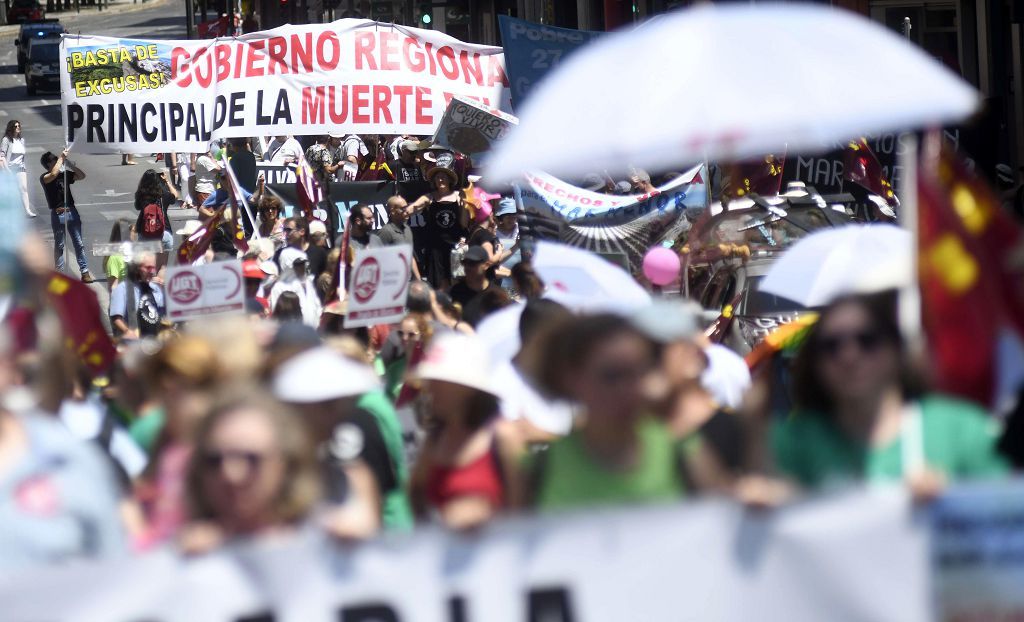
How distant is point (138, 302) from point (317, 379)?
8.51 metres

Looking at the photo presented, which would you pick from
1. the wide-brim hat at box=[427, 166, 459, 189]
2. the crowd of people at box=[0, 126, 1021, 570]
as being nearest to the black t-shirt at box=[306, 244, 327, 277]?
the wide-brim hat at box=[427, 166, 459, 189]

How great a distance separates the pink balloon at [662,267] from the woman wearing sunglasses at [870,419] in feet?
18.3

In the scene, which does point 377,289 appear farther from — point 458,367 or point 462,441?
point 462,441

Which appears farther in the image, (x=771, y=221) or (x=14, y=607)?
(x=771, y=221)

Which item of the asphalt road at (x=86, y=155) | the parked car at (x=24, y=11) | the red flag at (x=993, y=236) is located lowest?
the asphalt road at (x=86, y=155)

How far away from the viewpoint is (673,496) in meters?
4.12

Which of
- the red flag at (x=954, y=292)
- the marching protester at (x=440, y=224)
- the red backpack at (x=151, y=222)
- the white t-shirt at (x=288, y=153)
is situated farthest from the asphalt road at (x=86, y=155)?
the red flag at (x=954, y=292)

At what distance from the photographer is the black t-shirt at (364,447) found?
16.5 feet

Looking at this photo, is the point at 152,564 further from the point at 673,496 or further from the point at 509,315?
the point at 509,315

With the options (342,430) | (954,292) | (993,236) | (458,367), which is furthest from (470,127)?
(954,292)

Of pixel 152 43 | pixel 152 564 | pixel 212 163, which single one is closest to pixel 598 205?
pixel 152 43

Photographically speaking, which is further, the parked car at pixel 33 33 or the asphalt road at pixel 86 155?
the parked car at pixel 33 33

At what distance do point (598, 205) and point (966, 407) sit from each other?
7.55 metres

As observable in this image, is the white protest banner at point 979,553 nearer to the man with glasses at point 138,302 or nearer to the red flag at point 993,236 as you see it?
the red flag at point 993,236
